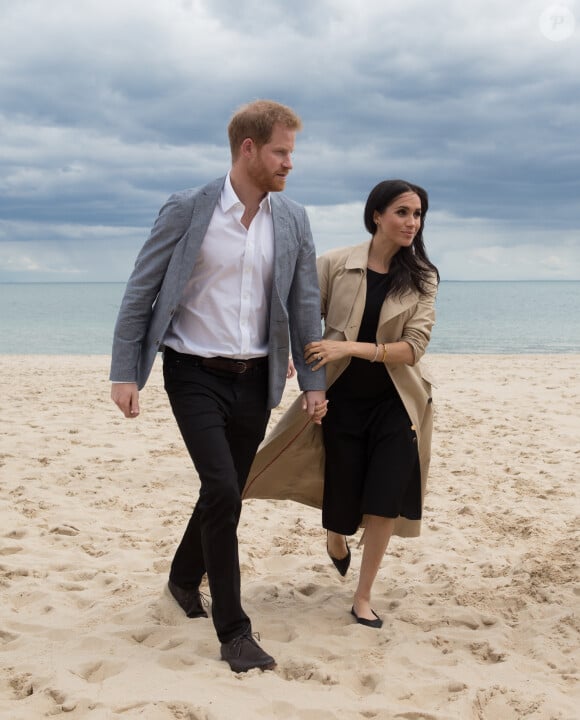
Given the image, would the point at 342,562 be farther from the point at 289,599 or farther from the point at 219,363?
the point at 219,363

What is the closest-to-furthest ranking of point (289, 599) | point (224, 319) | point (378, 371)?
→ point (224, 319), point (378, 371), point (289, 599)

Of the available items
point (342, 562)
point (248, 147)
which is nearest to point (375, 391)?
point (342, 562)

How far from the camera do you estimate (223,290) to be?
11.7ft

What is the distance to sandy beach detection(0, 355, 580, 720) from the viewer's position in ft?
10.6

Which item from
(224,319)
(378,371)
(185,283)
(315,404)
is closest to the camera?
(185,283)

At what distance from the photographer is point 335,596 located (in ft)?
14.6

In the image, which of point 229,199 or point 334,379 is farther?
point 334,379

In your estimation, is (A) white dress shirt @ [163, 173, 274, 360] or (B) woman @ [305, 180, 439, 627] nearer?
(A) white dress shirt @ [163, 173, 274, 360]

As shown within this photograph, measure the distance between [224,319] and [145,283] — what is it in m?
0.38

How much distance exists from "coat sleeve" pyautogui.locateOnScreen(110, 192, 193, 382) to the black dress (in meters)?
1.05

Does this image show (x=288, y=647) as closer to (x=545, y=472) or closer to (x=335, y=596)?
(x=335, y=596)

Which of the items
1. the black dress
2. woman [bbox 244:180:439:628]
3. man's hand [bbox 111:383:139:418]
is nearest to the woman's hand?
woman [bbox 244:180:439:628]

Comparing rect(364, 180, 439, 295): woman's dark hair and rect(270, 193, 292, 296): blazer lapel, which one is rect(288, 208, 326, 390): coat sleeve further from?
rect(364, 180, 439, 295): woman's dark hair

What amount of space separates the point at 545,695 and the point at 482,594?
1.24 meters
